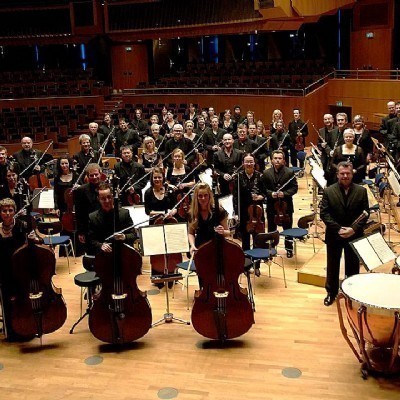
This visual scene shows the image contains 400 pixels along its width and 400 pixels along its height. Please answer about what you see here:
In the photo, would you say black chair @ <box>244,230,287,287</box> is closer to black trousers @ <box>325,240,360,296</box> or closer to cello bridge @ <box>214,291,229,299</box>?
black trousers @ <box>325,240,360,296</box>

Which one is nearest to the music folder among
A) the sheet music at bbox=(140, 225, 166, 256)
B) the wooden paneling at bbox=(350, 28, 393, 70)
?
the sheet music at bbox=(140, 225, 166, 256)

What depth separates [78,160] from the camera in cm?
724

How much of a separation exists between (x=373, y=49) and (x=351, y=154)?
10145 mm

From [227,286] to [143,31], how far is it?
1551 centimetres

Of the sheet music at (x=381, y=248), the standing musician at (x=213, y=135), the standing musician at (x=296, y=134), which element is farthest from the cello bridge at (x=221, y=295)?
the standing musician at (x=296, y=134)

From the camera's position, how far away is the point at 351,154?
7.15 m

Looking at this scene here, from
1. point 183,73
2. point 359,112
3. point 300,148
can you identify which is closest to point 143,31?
point 183,73

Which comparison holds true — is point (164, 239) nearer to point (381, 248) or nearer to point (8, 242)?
point (8, 242)

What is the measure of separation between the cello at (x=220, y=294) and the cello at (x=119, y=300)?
0.46 m

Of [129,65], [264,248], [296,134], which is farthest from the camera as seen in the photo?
[129,65]

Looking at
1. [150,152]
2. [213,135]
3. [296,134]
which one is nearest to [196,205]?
[150,152]

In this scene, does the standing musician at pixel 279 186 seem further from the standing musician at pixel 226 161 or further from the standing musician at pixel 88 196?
the standing musician at pixel 88 196

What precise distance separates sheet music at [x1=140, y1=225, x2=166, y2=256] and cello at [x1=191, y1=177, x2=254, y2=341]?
491 millimetres

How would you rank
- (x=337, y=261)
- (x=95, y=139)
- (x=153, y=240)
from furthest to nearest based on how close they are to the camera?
1. (x=95, y=139)
2. (x=337, y=261)
3. (x=153, y=240)
